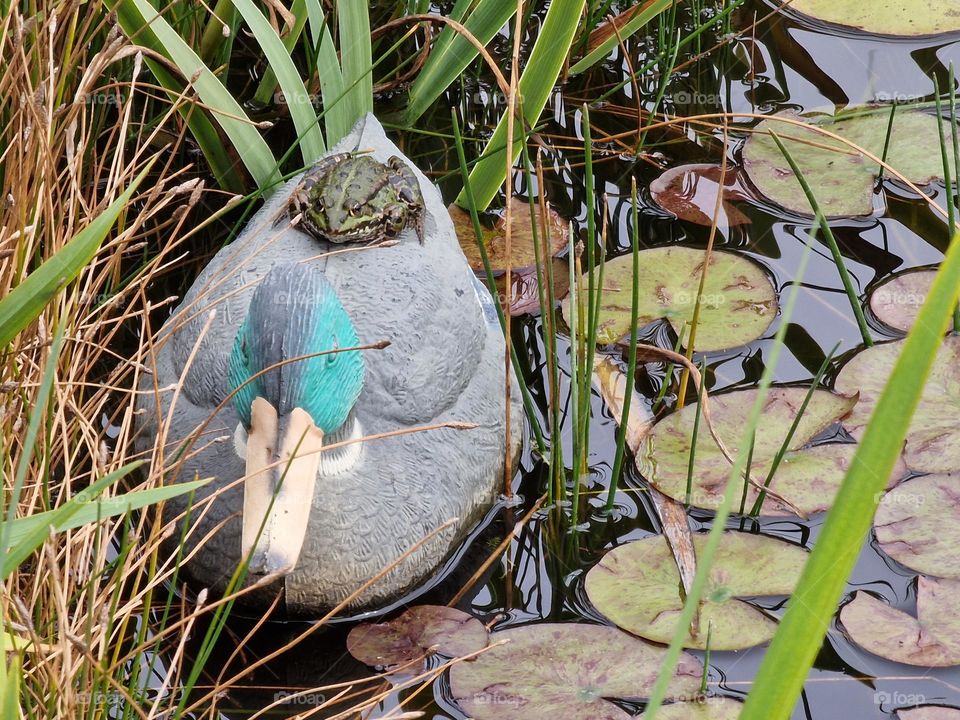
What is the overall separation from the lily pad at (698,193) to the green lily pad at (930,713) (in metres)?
1.59

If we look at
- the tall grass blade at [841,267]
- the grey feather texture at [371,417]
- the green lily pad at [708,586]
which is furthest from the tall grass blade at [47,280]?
the tall grass blade at [841,267]

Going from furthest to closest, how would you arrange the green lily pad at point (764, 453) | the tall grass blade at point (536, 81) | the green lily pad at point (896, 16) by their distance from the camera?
the green lily pad at point (896, 16) → the tall grass blade at point (536, 81) → the green lily pad at point (764, 453)

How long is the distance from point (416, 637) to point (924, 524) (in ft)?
3.70

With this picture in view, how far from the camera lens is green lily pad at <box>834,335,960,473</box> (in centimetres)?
256

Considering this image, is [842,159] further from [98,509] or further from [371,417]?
[98,509]

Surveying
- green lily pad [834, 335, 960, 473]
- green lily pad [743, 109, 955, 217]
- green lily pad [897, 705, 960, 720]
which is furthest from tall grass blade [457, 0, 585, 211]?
green lily pad [897, 705, 960, 720]

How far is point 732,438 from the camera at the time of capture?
2.64 metres

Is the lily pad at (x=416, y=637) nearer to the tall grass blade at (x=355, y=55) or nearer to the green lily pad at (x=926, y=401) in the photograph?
the green lily pad at (x=926, y=401)

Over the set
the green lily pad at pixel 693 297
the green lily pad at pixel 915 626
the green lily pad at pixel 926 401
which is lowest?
the green lily pad at pixel 915 626

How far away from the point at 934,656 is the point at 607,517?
76 cm

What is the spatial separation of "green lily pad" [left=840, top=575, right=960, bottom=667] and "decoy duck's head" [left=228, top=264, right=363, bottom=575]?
1.13 m

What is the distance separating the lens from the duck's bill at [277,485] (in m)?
2.04

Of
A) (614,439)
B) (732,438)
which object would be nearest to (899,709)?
(732,438)

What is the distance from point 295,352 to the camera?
211 centimetres
